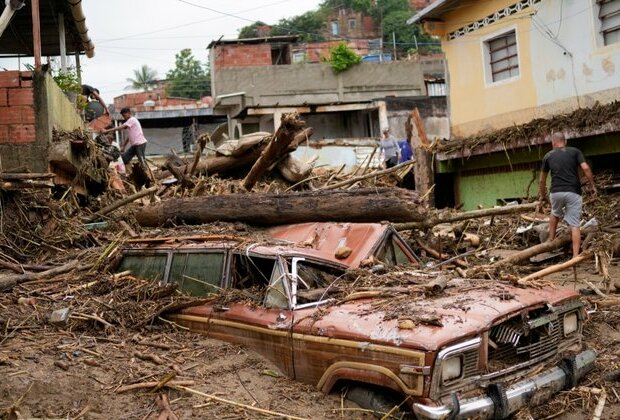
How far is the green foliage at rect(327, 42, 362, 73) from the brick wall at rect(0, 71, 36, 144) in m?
24.8

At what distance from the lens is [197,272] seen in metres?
6.71

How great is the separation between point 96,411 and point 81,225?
6.15 m

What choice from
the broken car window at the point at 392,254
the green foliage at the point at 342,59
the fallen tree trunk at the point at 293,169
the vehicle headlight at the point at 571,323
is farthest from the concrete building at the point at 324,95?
the vehicle headlight at the point at 571,323

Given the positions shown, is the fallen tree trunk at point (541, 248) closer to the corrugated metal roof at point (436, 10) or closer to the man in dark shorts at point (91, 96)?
the corrugated metal roof at point (436, 10)

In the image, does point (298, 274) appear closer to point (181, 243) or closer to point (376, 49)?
point (181, 243)

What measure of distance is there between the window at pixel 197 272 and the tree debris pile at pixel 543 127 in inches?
343

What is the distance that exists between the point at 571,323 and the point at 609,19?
30.8ft

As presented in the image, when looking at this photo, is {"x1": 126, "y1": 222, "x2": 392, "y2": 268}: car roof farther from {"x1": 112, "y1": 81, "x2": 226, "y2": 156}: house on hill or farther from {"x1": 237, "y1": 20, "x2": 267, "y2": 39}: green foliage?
{"x1": 237, "y1": 20, "x2": 267, "y2": 39}: green foliage

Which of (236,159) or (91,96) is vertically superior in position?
(91,96)

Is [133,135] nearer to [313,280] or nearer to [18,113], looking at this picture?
[18,113]

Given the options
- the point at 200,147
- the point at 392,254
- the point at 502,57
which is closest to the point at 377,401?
the point at 392,254

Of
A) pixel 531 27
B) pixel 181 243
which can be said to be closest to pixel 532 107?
pixel 531 27

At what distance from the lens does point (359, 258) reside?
22.3ft

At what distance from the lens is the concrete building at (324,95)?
3158 centimetres
